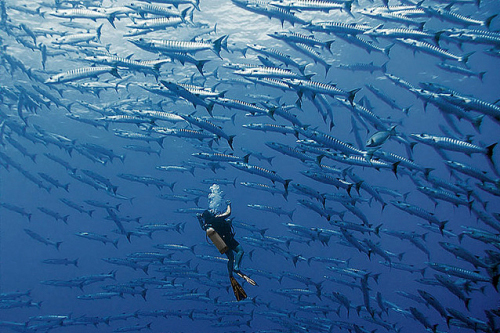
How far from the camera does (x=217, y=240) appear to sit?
658 cm

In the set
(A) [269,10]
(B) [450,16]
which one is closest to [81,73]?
(A) [269,10]

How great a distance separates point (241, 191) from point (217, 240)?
105ft

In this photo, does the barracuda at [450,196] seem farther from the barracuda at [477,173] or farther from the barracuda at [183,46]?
the barracuda at [183,46]

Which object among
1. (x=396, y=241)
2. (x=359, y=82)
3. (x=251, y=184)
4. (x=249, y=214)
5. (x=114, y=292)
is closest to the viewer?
(x=251, y=184)

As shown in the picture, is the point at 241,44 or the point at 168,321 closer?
the point at 241,44

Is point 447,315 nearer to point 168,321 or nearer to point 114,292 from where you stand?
point 114,292

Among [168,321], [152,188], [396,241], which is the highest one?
[396,241]

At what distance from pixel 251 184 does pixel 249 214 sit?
89.9 ft

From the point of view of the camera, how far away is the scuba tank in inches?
256

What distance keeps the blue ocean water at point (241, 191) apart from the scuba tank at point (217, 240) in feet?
10.6

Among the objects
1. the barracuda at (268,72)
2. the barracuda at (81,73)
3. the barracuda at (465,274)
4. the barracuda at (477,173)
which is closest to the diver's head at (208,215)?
the barracuda at (268,72)

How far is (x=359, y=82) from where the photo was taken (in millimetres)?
25359

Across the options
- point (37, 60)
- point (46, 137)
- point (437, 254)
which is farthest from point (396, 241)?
point (37, 60)

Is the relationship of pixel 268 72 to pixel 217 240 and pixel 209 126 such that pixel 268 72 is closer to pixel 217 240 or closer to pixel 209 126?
pixel 209 126
